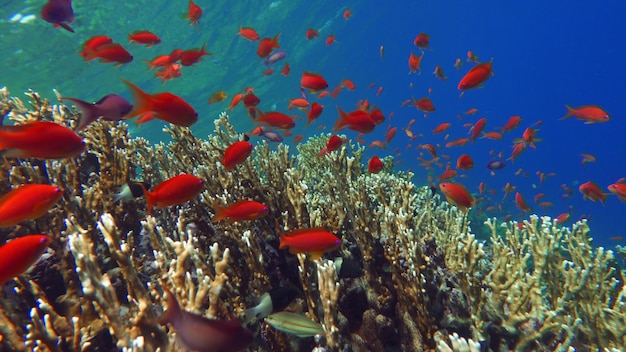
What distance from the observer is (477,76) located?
568 centimetres

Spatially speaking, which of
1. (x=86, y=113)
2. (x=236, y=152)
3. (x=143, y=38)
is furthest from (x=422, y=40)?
(x=86, y=113)

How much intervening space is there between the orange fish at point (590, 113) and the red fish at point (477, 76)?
288 centimetres

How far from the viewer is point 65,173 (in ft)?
13.3

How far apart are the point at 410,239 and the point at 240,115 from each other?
4028 cm

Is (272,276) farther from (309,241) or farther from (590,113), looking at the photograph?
(590,113)

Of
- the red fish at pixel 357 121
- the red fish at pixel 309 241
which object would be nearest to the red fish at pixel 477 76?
the red fish at pixel 357 121

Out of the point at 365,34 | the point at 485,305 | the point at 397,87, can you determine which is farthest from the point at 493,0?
the point at 485,305

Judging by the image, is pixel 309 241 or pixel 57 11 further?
pixel 57 11

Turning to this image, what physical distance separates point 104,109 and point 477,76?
18.2 ft

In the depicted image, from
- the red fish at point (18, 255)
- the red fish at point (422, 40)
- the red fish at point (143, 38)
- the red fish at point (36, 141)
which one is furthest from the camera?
the red fish at point (422, 40)

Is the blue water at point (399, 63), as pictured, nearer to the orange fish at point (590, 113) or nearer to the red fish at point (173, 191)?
the orange fish at point (590, 113)

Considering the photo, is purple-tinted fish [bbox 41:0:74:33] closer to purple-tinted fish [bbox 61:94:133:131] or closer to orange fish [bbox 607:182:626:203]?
purple-tinted fish [bbox 61:94:133:131]

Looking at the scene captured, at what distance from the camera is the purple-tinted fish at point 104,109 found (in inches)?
115

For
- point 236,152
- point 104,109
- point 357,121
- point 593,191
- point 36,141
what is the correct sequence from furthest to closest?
point 593,191, point 357,121, point 236,152, point 104,109, point 36,141
